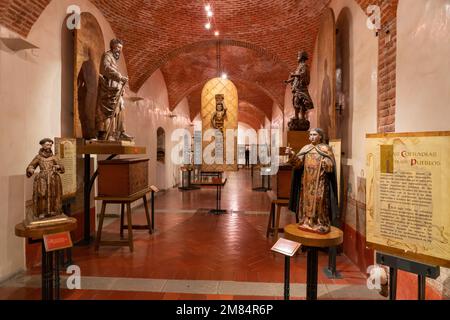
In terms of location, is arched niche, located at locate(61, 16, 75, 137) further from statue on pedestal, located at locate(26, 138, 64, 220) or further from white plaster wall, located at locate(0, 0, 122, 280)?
statue on pedestal, located at locate(26, 138, 64, 220)

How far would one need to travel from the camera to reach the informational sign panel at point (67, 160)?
3.72 metres

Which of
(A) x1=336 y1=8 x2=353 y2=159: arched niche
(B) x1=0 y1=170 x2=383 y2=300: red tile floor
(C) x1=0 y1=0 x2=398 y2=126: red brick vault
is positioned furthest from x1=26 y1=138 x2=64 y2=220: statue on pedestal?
(C) x1=0 y1=0 x2=398 y2=126: red brick vault

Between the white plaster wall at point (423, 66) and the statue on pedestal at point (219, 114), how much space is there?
5.36 metres

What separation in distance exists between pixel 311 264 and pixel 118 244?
3051 mm

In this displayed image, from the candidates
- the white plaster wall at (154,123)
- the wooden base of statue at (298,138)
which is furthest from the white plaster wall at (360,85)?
the white plaster wall at (154,123)

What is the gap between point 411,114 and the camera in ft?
8.63

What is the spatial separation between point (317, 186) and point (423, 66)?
4.24 feet

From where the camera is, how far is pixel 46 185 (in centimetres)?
268

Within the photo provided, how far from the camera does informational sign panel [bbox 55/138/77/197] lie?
372 cm

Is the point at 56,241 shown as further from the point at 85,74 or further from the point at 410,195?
the point at 85,74

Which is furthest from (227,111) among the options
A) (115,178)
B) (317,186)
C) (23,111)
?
(317,186)

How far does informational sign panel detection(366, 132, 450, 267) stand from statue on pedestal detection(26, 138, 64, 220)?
2596 millimetres

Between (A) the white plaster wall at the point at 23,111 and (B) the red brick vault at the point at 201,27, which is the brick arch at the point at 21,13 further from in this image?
(B) the red brick vault at the point at 201,27

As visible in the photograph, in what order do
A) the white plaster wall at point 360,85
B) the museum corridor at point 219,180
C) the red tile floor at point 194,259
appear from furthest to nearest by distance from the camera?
the white plaster wall at point 360,85, the red tile floor at point 194,259, the museum corridor at point 219,180
